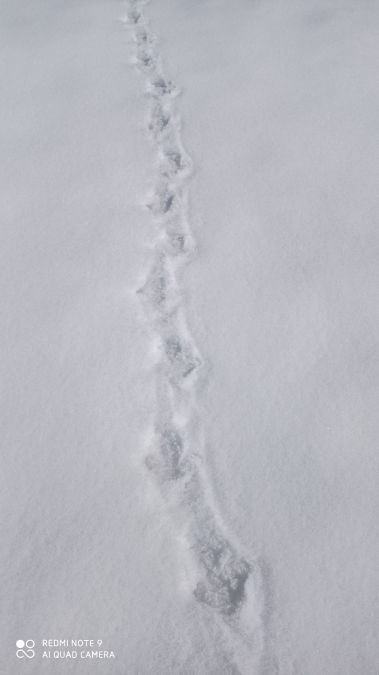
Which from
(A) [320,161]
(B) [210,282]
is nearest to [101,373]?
(B) [210,282]

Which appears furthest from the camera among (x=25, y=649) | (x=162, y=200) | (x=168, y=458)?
(x=162, y=200)

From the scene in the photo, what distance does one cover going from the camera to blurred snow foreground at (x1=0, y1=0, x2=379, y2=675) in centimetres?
115

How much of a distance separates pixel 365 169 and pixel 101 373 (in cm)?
139

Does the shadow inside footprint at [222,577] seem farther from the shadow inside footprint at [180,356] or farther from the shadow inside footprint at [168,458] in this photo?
the shadow inside footprint at [180,356]

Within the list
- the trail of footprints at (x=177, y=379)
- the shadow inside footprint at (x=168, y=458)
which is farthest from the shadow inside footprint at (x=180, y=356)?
the shadow inside footprint at (x=168, y=458)

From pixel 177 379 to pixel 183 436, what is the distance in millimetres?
189

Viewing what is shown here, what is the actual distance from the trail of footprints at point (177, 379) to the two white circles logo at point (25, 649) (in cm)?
37

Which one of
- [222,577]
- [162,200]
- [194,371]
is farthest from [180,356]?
[162,200]

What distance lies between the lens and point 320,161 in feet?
7.25

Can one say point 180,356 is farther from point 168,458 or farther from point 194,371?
point 168,458

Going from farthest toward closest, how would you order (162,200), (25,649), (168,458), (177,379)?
(162,200) < (177,379) < (168,458) < (25,649)

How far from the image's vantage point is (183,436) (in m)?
1.42

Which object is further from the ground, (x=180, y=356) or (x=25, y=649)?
(x=180, y=356)

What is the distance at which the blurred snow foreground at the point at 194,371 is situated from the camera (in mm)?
1153
